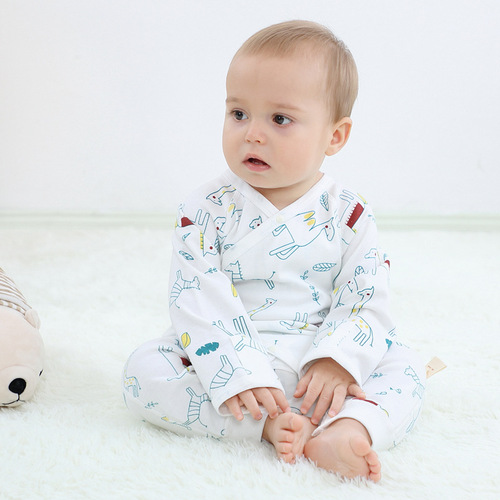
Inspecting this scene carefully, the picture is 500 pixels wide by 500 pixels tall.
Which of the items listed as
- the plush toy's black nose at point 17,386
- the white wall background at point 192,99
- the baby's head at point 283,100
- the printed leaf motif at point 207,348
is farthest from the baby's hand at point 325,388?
the white wall background at point 192,99

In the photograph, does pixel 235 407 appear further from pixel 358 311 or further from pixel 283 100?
pixel 283 100

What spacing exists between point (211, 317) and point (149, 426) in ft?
0.55

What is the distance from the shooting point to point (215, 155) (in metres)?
2.32

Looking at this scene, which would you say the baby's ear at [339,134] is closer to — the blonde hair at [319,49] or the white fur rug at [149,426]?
the blonde hair at [319,49]

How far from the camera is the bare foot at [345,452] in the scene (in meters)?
0.85

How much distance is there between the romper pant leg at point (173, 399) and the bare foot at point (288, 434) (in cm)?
3

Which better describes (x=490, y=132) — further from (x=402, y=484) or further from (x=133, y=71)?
(x=402, y=484)

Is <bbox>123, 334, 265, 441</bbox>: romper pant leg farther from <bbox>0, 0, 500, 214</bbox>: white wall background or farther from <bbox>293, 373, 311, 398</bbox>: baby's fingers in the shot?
<bbox>0, 0, 500, 214</bbox>: white wall background

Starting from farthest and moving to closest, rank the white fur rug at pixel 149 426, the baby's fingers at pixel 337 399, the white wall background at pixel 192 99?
the white wall background at pixel 192 99
the baby's fingers at pixel 337 399
the white fur rug at pixel 149 426

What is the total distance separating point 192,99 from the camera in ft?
7.45

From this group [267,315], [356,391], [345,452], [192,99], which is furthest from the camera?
[192,99]

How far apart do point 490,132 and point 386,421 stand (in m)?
1.62

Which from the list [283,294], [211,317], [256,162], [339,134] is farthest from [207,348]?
[339,134]

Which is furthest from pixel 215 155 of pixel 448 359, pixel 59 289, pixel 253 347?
pixel 253 347
